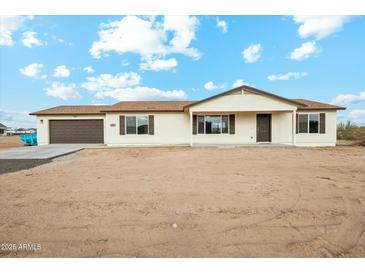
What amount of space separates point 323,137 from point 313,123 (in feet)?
4.07

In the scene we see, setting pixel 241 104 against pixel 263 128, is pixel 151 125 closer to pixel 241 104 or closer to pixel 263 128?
pixel 241 104

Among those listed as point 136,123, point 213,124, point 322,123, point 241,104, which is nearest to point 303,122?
point 322,123

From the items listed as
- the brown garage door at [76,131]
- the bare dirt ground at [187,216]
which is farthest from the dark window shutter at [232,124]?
the brown garage door at [76,131]

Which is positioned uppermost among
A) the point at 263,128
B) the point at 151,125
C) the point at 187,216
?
the point at 151,125

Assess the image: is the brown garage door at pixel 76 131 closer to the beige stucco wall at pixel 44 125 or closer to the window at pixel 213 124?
the beige stucco wall at pixel 44 125

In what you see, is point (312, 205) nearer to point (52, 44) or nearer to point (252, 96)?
point (252, 96)

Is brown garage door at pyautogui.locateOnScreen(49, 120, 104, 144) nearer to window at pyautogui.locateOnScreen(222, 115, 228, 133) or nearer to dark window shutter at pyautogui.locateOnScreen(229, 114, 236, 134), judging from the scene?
window at pyautogui.locateOnScreen(222, 115, 228, 133)

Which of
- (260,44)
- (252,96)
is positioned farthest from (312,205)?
(260,44)

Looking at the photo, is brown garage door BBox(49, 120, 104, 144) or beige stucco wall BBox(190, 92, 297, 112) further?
brown garage door BBox(49, 120, 104, 144)

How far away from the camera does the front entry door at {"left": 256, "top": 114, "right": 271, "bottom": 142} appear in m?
14.5

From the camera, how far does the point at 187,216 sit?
3094 millimetres

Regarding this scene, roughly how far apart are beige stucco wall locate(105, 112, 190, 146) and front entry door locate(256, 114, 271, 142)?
208 inches

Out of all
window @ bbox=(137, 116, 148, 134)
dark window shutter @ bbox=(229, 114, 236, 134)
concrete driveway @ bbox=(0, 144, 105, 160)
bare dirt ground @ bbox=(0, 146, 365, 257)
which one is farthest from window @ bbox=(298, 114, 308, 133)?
concrete driveway @ bbox=(0, 144, 105, 160)

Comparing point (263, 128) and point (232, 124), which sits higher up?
point (232, 124)
